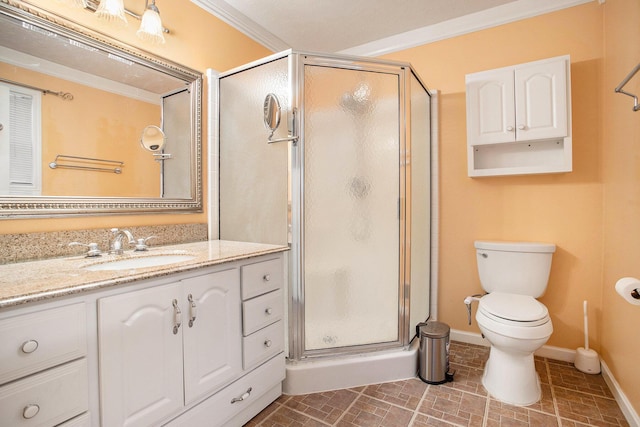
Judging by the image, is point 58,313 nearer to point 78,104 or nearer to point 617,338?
point 78,104

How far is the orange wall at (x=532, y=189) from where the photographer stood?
203 centimetres

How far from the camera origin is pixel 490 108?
2150 millimetres

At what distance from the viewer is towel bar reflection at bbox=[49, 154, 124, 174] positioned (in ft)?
4.65

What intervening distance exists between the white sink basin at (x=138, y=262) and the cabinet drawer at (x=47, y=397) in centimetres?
49

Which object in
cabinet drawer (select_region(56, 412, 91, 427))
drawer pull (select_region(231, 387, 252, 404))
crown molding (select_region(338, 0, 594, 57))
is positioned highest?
crown molding (select_region(338, 0, 594, 57))

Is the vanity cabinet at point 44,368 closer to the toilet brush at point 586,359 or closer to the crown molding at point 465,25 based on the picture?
the toilet brush at point 586,359

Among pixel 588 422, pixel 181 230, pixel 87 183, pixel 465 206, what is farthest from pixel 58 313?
pixel 465 206

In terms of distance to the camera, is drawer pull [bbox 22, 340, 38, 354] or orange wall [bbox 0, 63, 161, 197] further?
orange wall [bbox 0, 63, 161, 197]

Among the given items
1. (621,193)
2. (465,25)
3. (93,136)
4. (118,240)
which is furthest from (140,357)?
(465,25)

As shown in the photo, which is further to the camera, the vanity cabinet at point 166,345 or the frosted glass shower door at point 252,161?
the frosted glass shower door at point 252,161

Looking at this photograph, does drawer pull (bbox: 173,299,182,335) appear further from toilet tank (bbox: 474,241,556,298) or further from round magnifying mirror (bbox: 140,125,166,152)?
toilet tank (bbox: 474,241,556,298)

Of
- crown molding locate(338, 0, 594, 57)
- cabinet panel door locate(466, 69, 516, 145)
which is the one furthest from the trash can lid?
crown molding locate(338, 0, 594, 57)

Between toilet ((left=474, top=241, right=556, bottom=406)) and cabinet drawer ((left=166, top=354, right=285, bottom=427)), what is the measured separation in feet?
3.89

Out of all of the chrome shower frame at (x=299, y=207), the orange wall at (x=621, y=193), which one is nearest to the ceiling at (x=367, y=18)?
the orange wall at (x=621, y=193)
